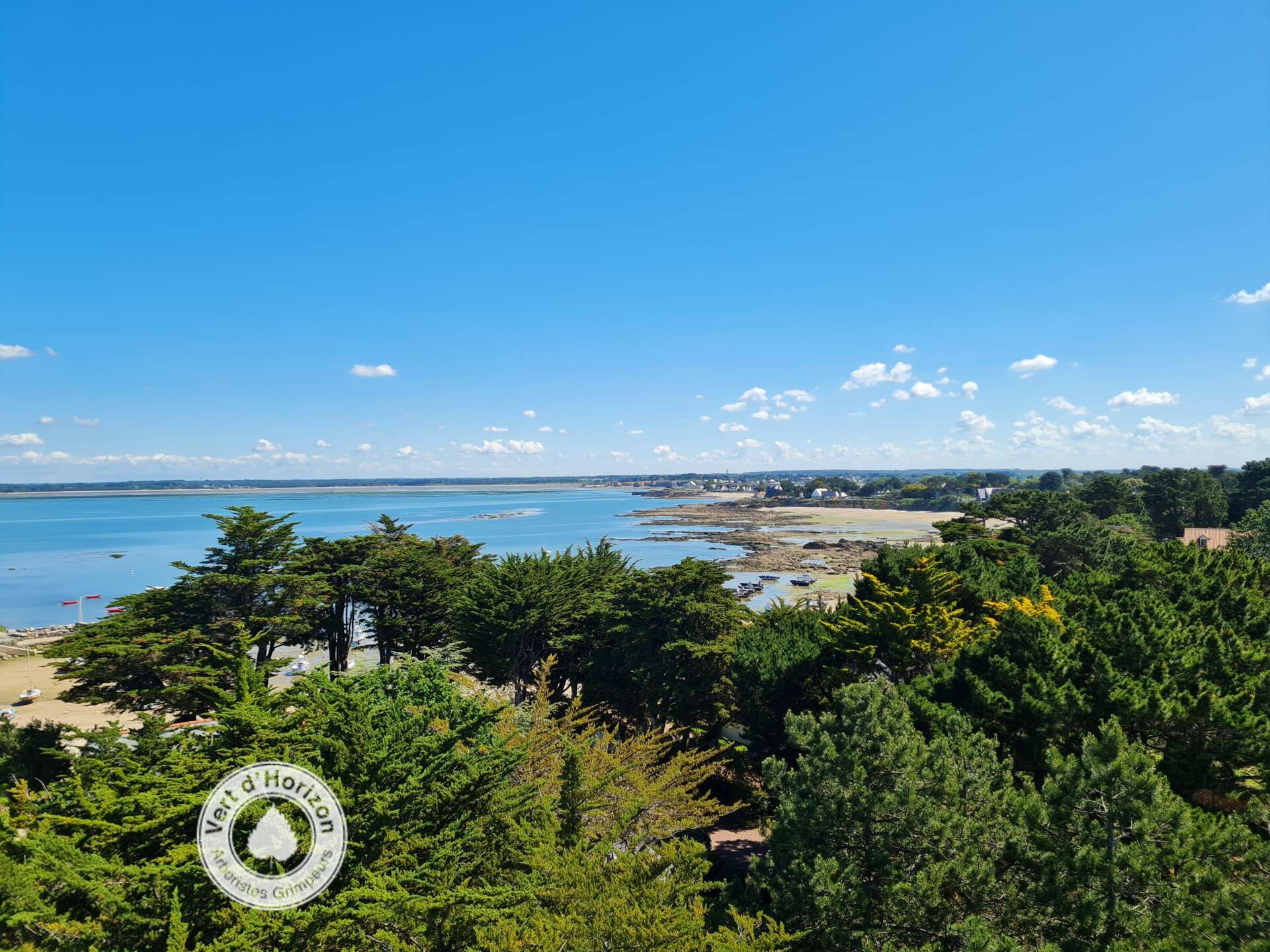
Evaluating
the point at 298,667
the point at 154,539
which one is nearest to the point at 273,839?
the point at 298,667

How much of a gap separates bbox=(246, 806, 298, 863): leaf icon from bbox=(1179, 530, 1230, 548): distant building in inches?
2052

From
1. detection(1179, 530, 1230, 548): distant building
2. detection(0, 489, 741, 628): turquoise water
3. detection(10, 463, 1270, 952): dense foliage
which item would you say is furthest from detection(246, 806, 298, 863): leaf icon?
detection(0, 489, 741, 628): turquoise water

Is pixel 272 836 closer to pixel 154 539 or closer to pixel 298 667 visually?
pixel 298 667

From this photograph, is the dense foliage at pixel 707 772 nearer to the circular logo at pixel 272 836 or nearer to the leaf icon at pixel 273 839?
the circular logo at pixel 272 836

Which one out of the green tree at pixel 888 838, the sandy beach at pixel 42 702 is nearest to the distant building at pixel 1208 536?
the green tree at pixel 888 838

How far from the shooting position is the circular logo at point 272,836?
21.4 ft

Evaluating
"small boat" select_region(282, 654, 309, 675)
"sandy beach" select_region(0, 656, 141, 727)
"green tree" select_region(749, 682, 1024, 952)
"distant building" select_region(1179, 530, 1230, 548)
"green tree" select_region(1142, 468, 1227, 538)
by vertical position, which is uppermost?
"green tree" select_region(1142, 468, 1227, 538)

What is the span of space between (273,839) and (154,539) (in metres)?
121

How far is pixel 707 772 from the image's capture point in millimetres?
14500

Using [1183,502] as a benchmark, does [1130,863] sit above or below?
below

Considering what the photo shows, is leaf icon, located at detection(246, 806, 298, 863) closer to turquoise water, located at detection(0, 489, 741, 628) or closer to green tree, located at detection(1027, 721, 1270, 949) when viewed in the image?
green tree, located at detection(1027, 721, 1270, 949)

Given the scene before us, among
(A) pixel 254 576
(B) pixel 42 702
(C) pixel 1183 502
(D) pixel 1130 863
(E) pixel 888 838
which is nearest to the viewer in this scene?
(D) pixel 1130 863

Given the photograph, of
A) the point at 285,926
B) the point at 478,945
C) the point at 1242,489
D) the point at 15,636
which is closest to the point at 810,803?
the point at 478,945

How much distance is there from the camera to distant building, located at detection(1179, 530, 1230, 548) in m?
40.9
